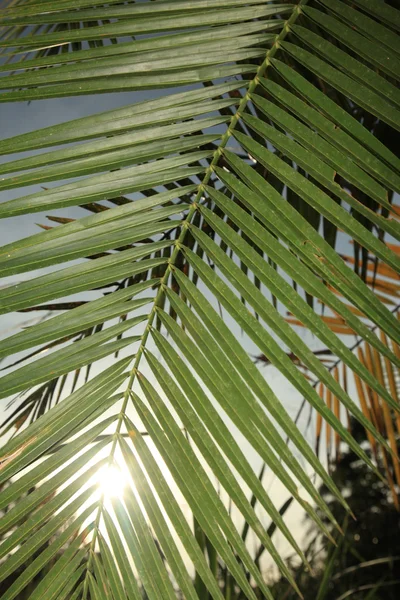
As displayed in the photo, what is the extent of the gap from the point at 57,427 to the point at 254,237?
23 centimetres

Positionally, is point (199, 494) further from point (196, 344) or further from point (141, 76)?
point (141, 76)

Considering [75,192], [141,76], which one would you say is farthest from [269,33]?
[75,192]

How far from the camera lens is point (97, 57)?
0.47 metres

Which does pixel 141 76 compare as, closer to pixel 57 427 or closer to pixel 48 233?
pixel 48 233

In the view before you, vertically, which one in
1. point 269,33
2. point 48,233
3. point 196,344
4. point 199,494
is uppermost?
point 269,33

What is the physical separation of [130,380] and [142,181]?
6.8 inches

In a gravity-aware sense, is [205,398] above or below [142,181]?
below

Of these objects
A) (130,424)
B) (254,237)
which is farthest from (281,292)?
(130,424)

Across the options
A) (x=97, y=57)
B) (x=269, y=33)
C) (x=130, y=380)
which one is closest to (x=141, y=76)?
(x=97, y=57)

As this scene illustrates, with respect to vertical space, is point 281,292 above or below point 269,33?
below

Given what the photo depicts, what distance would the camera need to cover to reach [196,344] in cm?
47

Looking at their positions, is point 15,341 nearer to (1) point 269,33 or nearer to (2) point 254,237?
(2) point 254,237

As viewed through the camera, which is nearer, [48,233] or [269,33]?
[48,233]

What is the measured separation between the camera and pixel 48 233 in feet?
1.39
